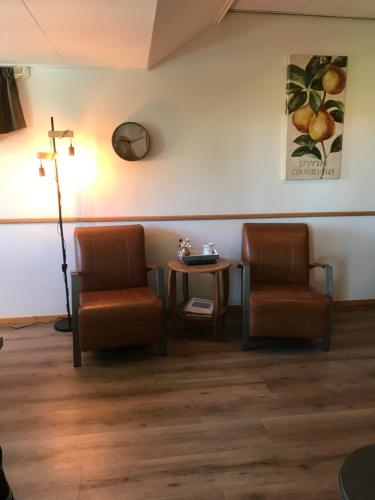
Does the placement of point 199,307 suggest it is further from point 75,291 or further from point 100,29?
point 100,29

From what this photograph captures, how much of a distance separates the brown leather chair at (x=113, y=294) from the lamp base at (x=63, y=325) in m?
0.46

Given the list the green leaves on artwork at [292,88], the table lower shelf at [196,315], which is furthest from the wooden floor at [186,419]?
the green leaves on artwork at [292,88]

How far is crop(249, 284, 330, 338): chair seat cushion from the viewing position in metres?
2.69

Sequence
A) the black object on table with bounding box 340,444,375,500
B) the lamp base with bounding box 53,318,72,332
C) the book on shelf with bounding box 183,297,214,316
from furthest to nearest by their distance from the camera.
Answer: the lamp base with bounding box 53,318,72,332 < the book on shelf with bounding box 183,297,214,316 < the black object on table with bounding box 340,444,375,500

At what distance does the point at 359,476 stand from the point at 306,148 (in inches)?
105

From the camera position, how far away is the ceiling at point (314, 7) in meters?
2.84

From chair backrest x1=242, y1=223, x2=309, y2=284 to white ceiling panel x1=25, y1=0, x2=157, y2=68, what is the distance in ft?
5.36

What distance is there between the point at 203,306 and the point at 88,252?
1.01 meters

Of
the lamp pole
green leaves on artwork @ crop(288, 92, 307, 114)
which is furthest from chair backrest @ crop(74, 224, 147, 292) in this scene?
green leaves on artwork @ crop(288, 92, 307, 114)

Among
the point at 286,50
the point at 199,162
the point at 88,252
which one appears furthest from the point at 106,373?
the point at 286,50

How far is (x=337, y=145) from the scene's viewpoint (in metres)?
3.31

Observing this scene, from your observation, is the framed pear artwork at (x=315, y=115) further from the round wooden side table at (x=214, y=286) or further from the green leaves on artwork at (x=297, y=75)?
the round wooden side table at (x=214, y=286)

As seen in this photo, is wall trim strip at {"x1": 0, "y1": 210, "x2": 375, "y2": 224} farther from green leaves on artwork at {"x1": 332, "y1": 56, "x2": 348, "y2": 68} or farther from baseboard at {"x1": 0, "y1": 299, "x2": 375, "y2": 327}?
green leaves on artwork at {"x1": 332, "y1": 56, "x2": 348, "y2": 68}

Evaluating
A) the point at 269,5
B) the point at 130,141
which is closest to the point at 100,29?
the point at 130,141
